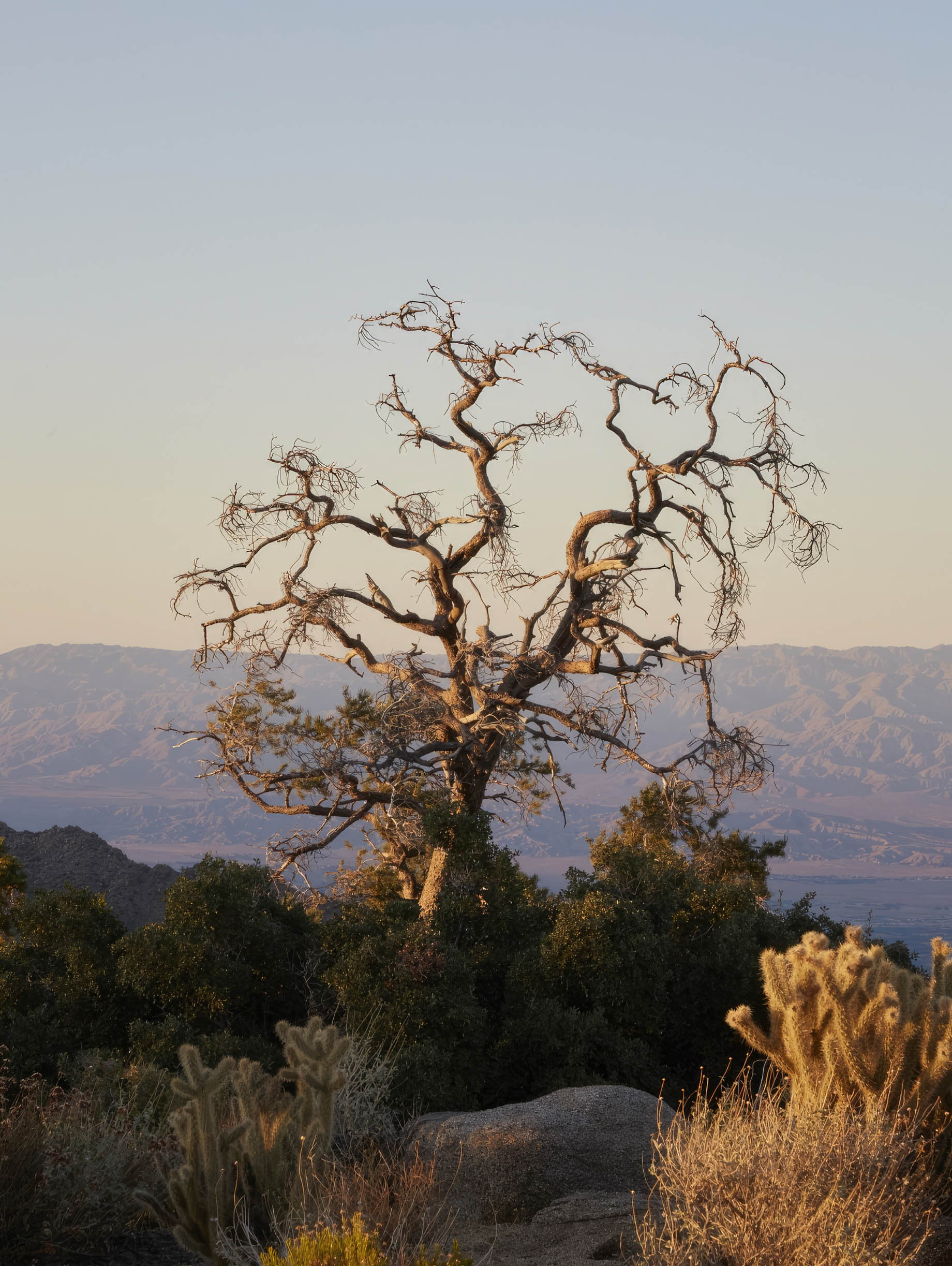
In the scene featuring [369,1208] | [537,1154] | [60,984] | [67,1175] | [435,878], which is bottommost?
[537,1154]

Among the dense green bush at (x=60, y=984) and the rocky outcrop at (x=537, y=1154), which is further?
the dense green bush at (x=60, y=984)

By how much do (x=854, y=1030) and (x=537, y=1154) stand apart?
2279 millimetres

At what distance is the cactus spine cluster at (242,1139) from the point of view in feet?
21.8

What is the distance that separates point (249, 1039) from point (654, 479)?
8038 millimetres

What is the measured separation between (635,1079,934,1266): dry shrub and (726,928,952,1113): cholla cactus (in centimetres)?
65

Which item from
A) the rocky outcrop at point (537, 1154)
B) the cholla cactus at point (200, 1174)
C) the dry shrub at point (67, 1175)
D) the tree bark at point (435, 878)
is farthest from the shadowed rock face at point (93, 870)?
the cholla cactus at point (200, 1174)

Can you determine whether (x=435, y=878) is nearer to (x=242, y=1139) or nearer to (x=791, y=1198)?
(x=242, y=1139)

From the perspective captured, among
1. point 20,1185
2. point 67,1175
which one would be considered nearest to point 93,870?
point 67,1175

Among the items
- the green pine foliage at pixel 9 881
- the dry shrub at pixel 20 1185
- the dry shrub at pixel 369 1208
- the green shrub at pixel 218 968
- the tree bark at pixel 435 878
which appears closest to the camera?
the dry shrub at pixel 369 1208

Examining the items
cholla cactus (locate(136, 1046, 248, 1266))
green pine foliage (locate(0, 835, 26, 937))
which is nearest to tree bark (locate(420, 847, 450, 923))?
cholla cactus (locate(136, 1046, 248, 1266))

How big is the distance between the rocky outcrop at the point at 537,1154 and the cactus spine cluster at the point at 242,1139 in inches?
35.4

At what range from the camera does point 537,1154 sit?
7664mm

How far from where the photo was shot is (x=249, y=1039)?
10.4 metres

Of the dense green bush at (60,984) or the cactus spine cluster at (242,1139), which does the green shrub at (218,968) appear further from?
the cactus spine cluster at (242,1139)
